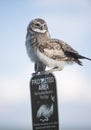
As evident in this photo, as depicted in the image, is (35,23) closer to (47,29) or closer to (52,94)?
(47,29)

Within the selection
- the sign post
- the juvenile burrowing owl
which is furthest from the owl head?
the sign post

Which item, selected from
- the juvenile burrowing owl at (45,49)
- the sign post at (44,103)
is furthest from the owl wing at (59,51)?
the sign post at (44,103)

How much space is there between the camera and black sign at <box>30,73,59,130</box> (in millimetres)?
1548

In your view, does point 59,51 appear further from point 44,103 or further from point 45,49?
point 44,103

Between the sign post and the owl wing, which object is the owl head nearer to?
the owl wing

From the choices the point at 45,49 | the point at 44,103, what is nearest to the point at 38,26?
the point at 45,49

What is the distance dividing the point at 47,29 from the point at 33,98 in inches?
16.6

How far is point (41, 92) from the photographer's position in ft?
5.16

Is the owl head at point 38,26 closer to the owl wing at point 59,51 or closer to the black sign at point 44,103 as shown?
the owl wing at point 59,51

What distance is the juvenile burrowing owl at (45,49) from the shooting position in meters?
1.58

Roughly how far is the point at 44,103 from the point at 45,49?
32cm

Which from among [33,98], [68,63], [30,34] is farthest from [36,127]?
[30,34]

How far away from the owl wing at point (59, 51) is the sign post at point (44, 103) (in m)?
0.12

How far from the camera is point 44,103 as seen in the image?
5.14 ft
